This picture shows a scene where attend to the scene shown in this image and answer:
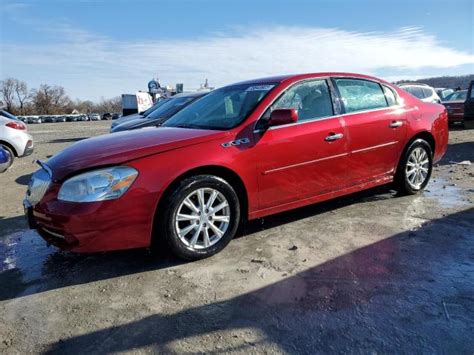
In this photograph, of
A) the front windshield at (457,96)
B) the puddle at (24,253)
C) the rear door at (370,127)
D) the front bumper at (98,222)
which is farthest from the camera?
the front windshield at (457,96)

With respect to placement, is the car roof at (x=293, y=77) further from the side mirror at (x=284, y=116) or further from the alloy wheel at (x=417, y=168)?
the alloy wheel at (x=417, y=168)

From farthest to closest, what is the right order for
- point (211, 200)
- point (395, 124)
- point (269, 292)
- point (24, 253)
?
point (395, 124)
point (24, 253)
point (211, 200)
point (269, 292)

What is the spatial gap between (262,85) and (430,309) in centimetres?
279

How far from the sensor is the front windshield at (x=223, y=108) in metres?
4.27

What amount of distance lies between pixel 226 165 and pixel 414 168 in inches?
119

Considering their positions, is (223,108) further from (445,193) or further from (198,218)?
(445,193)

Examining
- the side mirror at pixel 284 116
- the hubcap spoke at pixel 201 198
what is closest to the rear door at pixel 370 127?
the side mirror at pixel 284 116

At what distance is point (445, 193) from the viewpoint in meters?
5.78

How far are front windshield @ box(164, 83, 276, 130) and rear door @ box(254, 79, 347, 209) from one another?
0.80ft

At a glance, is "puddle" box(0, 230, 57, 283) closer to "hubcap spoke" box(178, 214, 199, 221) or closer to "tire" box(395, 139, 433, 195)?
"hubcap spoke" box(178, 214, 199, 221)

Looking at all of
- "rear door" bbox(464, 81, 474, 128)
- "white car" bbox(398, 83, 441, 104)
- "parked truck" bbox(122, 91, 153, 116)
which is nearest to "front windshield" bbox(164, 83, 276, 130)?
"rear door" bbox(464, 81, 474, 128)

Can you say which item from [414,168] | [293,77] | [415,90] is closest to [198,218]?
[293,77]

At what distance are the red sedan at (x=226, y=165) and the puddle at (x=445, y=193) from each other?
0.48 m

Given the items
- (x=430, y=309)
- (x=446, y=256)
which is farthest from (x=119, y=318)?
(x=446, y=256)
